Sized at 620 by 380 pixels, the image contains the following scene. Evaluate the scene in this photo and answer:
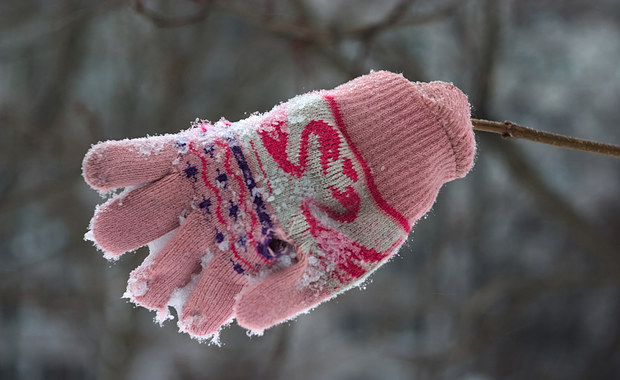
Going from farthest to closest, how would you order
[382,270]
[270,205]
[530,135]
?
[382,270]
[530,135]
[270,205]

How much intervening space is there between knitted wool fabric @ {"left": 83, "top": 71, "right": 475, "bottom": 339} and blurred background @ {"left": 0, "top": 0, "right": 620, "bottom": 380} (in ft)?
6.49

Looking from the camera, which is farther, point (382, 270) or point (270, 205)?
point (382, 270)

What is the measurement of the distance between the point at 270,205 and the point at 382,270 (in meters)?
3.55

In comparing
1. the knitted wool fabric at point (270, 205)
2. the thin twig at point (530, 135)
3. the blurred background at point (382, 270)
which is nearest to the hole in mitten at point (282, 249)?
the knitted wool fabric at point (270, 205)

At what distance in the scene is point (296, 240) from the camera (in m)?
0.84

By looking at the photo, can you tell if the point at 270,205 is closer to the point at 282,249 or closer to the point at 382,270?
the point at 282,249

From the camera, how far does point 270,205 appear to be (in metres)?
0.84

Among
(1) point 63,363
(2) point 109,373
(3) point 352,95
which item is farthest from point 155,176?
(1) point 63,363

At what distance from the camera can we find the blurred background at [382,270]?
3271mm

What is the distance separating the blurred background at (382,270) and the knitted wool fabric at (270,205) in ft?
6.49

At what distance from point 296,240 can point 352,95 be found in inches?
10.7

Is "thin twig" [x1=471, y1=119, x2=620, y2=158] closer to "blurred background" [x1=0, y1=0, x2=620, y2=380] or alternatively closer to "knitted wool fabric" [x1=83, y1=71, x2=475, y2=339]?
"knitted wool fabric" [x1=83, y1=71, x2=475, y2=339]

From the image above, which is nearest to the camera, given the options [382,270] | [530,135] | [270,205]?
[270,205]

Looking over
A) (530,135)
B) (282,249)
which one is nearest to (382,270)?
(530,135)
